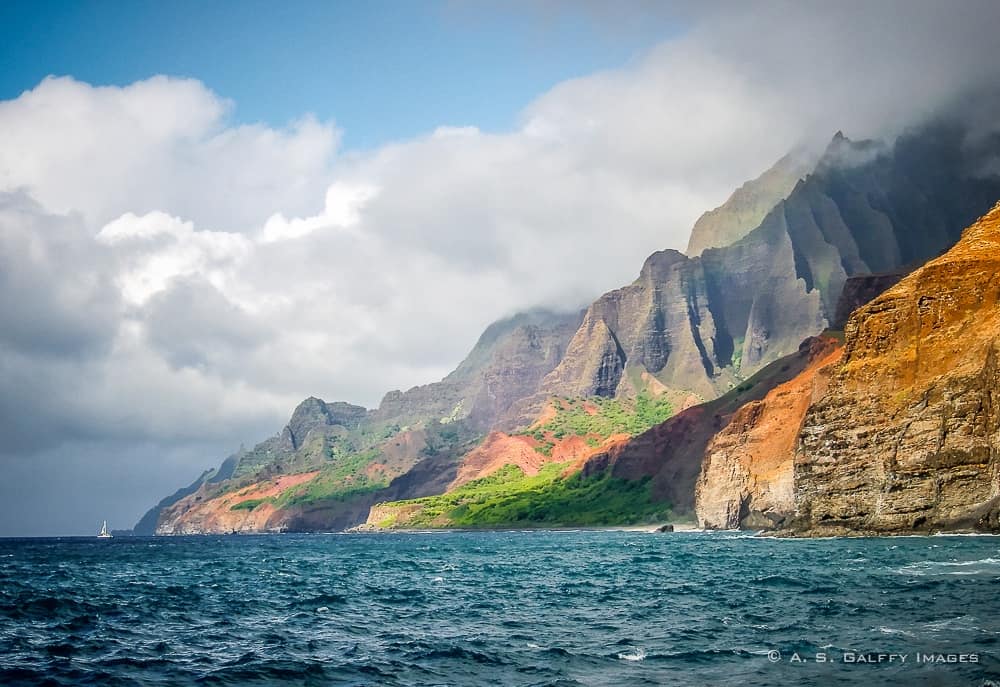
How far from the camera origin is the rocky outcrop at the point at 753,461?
534 ft

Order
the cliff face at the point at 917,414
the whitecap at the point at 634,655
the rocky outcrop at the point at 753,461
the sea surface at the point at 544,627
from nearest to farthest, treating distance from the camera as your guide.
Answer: the sea surface at the point at 544,627 → the whitecap at the point at 634,655 → the cliff face at the point at 917,414 → the rocky outcrop at the point at 753,461

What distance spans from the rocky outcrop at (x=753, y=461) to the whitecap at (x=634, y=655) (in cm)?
12846

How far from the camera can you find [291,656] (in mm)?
34906

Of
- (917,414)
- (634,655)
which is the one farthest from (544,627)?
(917,414)

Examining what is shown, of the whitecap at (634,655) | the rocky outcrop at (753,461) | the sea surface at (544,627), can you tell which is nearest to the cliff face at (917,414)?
the sea surface at (544,627)

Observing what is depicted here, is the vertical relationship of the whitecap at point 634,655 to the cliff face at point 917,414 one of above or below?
below

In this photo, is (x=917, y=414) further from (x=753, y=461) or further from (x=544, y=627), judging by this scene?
(x=753, y=461)

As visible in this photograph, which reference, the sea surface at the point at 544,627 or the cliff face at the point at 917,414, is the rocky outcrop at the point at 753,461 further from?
the sea surface at the point at 544,627

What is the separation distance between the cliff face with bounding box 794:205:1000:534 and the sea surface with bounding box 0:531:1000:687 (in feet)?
51.8

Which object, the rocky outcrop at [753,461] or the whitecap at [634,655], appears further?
the rocky outcrop at [753,461]

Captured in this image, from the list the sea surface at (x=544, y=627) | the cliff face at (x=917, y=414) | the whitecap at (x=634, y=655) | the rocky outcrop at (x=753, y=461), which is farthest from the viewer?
the rocky outcrop at (x=753, y=461)

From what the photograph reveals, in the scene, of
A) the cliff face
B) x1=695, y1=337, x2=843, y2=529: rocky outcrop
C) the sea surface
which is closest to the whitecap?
the sea surface

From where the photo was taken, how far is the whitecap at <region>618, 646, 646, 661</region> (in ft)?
107

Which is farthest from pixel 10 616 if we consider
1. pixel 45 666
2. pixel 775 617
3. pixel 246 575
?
pixel 775 617
